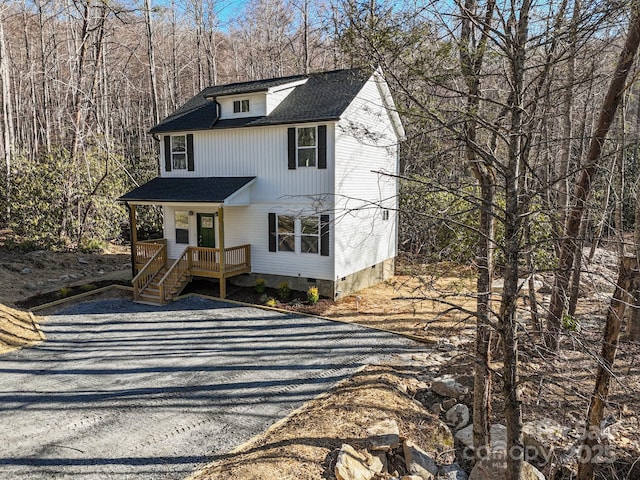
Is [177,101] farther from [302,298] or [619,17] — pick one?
[619,17]

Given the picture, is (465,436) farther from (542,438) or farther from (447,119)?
(447,119)

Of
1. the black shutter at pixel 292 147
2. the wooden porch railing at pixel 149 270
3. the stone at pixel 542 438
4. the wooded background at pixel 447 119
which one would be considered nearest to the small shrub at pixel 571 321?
the wooded background at pixel 447 119

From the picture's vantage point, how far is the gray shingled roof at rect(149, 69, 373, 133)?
549 inches

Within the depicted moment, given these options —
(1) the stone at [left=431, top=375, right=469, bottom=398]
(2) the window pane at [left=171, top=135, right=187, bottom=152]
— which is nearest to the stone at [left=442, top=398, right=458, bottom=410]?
(1) the stone at [left=431, top=375, right=469, bottom=398]

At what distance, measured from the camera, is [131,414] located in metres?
7.14

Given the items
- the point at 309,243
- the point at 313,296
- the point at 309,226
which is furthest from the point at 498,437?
the point at 309,226

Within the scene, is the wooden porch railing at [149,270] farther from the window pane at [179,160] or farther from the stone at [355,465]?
the stone at [355,465]

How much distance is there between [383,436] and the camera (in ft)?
20.7

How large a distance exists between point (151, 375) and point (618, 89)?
34.6 ft

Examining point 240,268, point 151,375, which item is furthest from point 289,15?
point 151,375

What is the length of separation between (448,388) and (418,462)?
2175 millimetres

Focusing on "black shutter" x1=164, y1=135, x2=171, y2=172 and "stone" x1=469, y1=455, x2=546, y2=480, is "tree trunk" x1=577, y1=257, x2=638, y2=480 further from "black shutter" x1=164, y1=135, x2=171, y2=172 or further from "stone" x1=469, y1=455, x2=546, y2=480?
"black shutter" x1=164, y1=135, x2=171, y2=172

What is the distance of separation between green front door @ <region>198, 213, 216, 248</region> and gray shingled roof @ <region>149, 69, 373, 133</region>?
3196 mm

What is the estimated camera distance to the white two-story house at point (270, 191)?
14.0m
